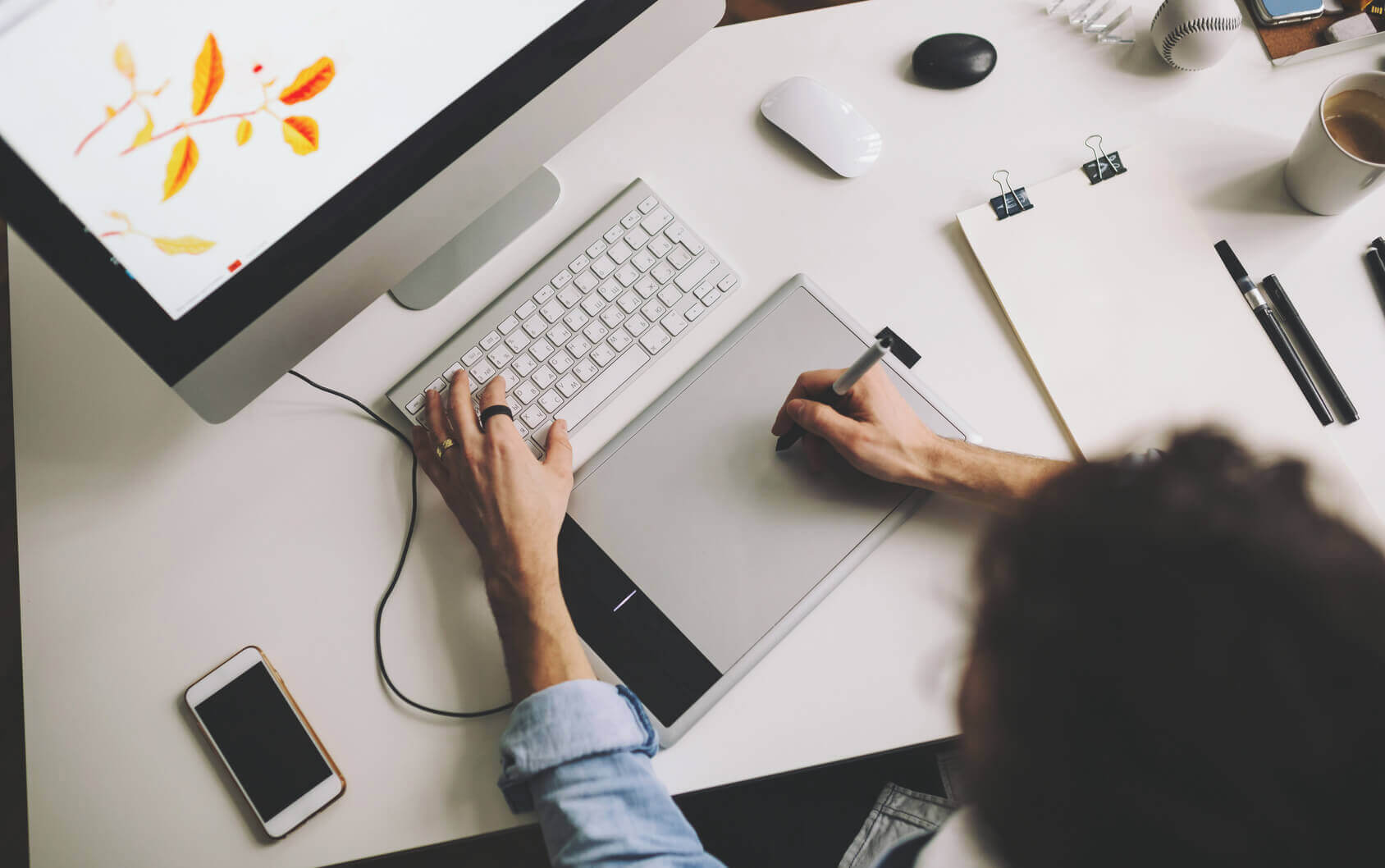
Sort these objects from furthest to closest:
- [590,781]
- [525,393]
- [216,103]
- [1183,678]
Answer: [525,393], [590,781], [216,103], [1183,678]

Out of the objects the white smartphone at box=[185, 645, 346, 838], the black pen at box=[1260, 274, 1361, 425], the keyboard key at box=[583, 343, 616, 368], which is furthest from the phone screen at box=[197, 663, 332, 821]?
the black pen at box=[1260, 274, 1361, 425]

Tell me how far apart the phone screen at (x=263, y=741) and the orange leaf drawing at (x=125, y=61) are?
447 millimetres

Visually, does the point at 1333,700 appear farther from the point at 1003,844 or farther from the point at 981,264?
the point at 981,264

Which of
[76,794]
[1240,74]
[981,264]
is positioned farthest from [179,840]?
[1240,74]

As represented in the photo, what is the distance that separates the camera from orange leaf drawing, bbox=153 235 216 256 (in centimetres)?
50

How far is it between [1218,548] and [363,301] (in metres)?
0.60

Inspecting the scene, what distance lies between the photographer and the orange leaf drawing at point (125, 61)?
0.45m

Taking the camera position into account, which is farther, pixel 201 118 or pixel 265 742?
pixel 265 742

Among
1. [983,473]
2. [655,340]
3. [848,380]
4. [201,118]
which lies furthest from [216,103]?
[983,473]

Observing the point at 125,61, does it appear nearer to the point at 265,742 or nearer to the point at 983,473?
the point at 265,742

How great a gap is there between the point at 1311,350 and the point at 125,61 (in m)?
0.95

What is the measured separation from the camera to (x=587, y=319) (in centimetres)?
Result: 71

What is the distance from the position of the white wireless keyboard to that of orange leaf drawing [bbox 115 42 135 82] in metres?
0.30

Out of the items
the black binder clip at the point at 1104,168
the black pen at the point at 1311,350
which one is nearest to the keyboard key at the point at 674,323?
the black binder clip at the point at 1104,168
